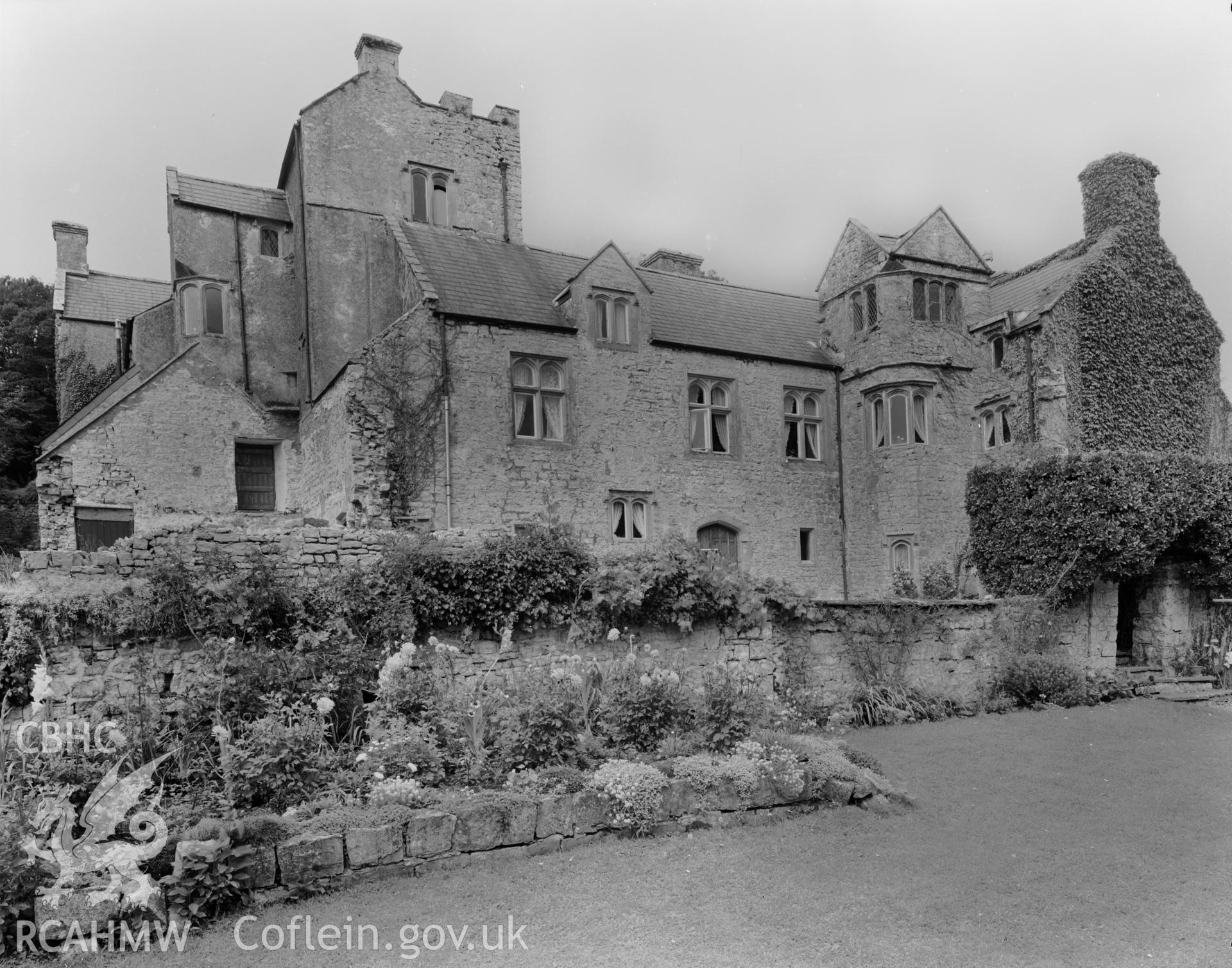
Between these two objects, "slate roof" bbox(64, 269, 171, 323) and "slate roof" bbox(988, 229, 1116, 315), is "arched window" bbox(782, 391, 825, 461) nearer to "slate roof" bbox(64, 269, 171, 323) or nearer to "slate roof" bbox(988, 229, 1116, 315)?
"slate roof" bbox(988, 229, 1116, 315)

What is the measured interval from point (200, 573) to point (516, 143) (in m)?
17.0

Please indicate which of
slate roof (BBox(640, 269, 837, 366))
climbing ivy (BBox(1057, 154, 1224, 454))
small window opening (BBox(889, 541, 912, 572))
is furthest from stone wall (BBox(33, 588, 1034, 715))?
slate roof (BBox(640, 269, 837, 366))

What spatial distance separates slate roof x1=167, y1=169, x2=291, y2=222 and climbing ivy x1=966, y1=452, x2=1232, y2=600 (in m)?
18.5

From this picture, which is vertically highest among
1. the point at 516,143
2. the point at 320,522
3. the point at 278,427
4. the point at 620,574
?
the point at 516,143

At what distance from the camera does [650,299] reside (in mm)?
20812

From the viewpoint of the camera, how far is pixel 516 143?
22719mm

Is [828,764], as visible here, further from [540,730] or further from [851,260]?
[851,260]

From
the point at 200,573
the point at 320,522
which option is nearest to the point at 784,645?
the point at 320,522

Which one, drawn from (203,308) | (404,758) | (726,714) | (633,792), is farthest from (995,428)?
(203,308)

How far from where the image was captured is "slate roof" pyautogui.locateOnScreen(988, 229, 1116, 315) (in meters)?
20.3

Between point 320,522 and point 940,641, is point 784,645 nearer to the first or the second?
point 940,641

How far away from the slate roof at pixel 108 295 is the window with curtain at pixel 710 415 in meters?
16.2

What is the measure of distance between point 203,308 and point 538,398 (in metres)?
8.48

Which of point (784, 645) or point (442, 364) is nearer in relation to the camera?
point (784, 645)
